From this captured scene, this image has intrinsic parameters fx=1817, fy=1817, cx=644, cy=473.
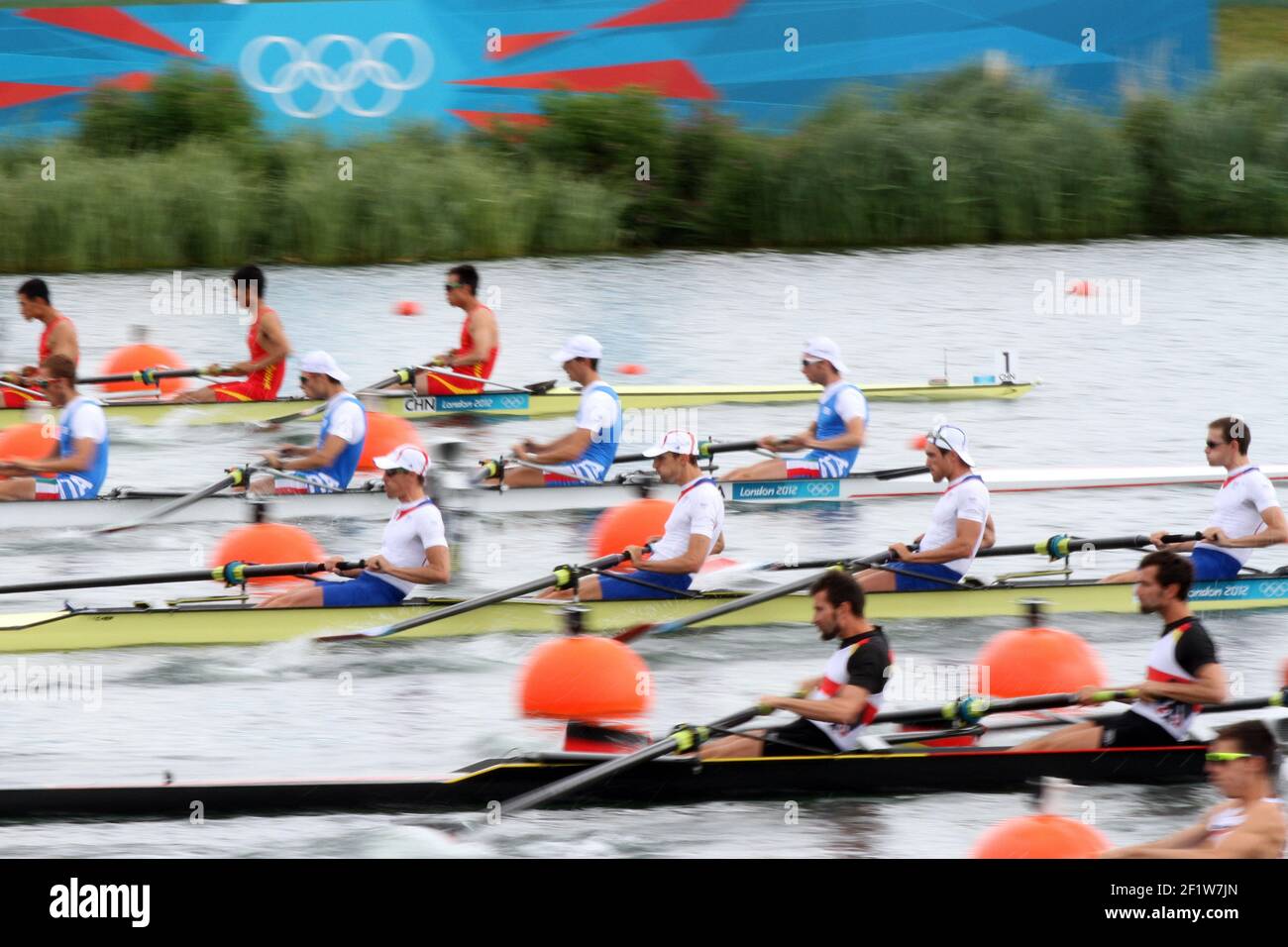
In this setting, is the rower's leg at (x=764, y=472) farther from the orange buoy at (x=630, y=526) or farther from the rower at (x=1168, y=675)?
the rower at (x=1168, y=675)

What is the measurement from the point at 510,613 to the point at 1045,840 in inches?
194

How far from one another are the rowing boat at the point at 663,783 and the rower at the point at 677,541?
7.82 feet

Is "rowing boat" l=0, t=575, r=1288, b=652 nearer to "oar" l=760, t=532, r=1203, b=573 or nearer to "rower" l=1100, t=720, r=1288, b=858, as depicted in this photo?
"oar" l=760, t=532, r=1203, b=573

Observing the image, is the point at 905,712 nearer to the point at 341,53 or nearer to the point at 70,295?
the point at 70,295

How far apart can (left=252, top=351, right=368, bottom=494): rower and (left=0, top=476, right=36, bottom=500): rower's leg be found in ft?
5.11

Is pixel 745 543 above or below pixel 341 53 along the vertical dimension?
below

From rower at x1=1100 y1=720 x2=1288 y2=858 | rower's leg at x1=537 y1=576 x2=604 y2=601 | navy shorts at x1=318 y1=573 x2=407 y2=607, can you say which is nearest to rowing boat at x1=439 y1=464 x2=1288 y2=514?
rower's leg at x1=537 y1=576 x2=604 y2=601

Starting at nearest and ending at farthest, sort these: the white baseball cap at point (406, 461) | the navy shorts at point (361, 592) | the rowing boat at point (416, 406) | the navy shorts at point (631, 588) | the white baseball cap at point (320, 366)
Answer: the white baseball cap at point (406, 461) < the navy shorts at point (361, 592) < the navy shorts at point (631, 588) < the white baseball cap at point (320, 366) < the rowing boat at point (416, 406)

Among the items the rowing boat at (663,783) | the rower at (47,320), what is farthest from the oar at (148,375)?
the rowing boat at (663,783)

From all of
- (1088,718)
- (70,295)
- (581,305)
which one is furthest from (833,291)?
(1088,718)

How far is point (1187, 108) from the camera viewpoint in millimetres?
26297

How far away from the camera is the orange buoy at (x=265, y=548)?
11250 mm

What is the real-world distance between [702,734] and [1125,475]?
28.2 feet

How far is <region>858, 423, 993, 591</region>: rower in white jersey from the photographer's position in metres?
10.8
